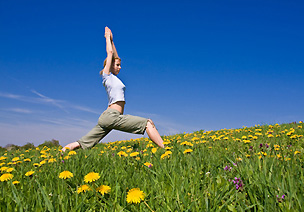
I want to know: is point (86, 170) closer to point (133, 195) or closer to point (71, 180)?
point (71, 180)

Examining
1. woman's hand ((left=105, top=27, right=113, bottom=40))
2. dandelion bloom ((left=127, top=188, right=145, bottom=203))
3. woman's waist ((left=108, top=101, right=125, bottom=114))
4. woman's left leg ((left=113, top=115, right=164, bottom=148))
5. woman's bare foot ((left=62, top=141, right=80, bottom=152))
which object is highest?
woman's hand ((left=105, top=27, right=113, bottom=40))

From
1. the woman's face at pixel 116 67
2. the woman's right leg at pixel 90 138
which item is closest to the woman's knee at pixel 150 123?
the woman's right leg at pixel 90 138

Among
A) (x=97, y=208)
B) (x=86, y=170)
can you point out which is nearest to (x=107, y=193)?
(x=97, y=208)

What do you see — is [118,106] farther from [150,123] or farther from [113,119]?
[150,123]

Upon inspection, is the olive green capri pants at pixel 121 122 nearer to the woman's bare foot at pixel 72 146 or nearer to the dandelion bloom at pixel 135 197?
the woman's bare foot at pixel 72 146

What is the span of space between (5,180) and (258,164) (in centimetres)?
319

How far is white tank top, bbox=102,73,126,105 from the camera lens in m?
6.98

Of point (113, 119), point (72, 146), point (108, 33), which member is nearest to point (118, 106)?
point (113, 119)

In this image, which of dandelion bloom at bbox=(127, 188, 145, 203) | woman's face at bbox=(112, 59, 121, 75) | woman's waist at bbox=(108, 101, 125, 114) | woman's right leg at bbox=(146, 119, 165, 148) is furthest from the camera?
woman's face at bbox=(112, 59, 121, 75)

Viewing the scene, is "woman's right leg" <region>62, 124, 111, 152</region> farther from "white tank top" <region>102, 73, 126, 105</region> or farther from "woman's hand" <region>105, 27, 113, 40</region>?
"woman's hand" <region>105, 27, 113, 40</region>

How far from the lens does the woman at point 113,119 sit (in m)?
6.72

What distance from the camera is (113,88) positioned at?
7012 mm

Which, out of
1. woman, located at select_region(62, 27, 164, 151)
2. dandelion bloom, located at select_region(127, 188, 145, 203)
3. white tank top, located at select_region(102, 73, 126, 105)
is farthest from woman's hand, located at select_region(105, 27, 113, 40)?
dandelion bloom, located at select_region(127, 188, 145, 203)

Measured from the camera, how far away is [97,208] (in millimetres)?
2160
